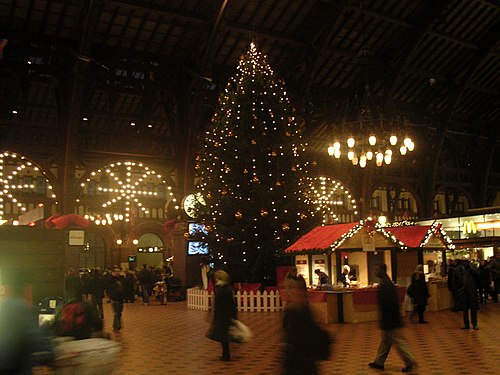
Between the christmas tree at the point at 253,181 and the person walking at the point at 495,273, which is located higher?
the christmas tree at the point at 253,181

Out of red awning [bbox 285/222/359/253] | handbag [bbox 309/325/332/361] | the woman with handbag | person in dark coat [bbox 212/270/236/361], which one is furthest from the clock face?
handbag [bbox 309/325/332/361]

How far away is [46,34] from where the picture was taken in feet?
58.3

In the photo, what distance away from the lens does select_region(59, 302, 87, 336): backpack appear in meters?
5.21

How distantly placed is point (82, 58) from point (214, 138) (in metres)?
4.62

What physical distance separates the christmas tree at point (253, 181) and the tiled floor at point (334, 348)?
254cm

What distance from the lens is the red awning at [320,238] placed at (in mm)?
13945

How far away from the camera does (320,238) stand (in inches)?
568

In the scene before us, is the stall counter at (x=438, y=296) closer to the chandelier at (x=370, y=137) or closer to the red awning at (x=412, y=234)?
the red awning at (x=412, y=234)

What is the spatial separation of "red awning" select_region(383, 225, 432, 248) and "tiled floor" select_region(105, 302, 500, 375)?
76.6 inches

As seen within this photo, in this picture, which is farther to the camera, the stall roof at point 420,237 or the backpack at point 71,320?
the stall roof at point 420,237

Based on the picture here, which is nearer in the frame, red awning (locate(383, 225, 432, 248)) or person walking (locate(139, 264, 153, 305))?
red awning (locate(383, 225, 432, 248))

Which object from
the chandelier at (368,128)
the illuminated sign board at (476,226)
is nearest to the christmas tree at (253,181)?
the chandelier at (368,128)

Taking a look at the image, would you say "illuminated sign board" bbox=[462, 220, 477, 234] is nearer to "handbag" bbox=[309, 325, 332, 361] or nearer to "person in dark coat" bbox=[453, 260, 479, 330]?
"person in dark coat" bbox=[453, 260, 479, 330]

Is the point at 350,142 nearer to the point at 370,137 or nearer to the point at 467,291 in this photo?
the point at 370,137
